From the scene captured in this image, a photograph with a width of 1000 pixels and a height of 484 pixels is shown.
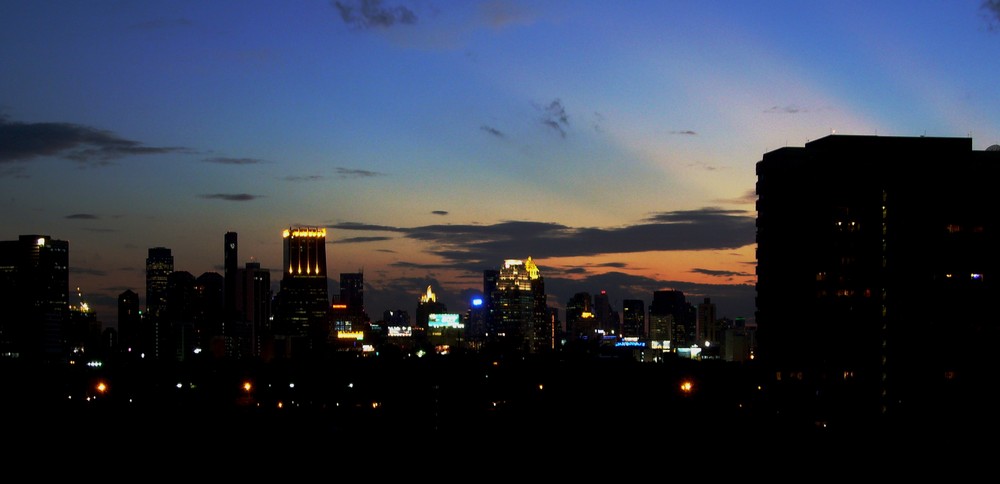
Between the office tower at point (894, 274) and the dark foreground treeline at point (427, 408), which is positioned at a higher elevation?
the office tower at point (894, 274)

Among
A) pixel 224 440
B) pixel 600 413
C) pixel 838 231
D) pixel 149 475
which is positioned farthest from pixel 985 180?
pixel 149 475

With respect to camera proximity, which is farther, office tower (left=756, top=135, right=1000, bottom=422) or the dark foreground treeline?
office tower (left=756, top=135, right=1000, bottom=422)

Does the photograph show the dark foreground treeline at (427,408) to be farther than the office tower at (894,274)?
No

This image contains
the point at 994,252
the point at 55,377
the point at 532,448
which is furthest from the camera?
the point at 55,377

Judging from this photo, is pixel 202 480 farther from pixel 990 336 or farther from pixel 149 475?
pixel 990 336

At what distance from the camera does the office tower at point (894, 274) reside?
74.2 m

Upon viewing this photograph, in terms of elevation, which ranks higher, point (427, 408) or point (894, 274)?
point (894, 274)

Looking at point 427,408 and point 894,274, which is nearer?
point 894,274

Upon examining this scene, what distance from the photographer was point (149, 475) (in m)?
49.7

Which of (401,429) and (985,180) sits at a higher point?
(985,180)

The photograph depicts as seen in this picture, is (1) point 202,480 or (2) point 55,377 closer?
(1) point 202,480

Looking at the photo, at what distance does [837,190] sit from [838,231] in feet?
9.06

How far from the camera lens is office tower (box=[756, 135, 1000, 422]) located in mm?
74250

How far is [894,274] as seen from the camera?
7669cm
